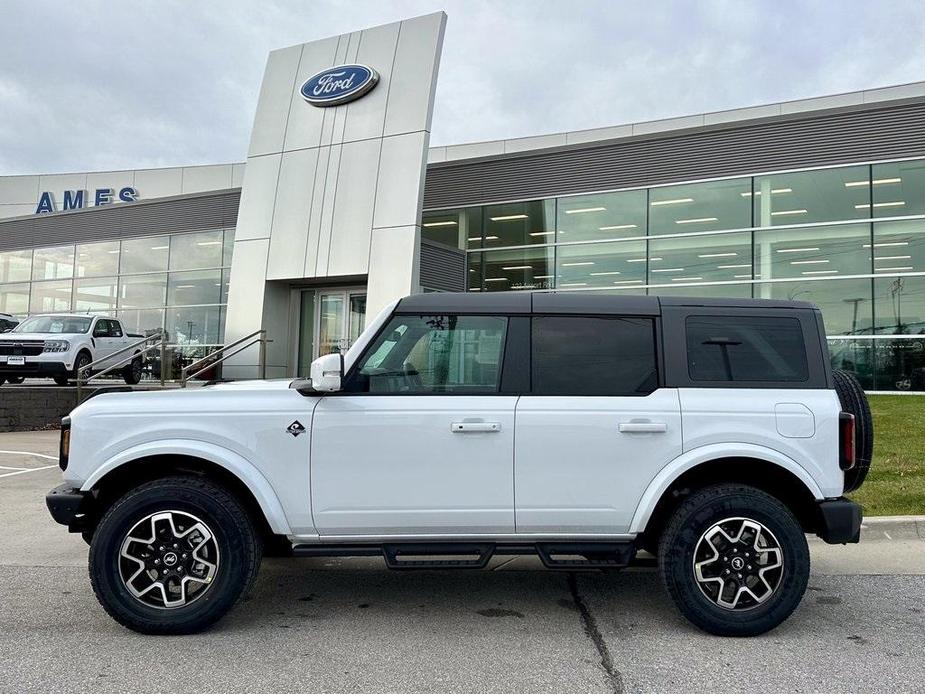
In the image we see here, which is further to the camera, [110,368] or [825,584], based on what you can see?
[110,368]

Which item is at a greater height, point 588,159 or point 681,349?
point 588,159

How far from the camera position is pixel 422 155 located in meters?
16.3

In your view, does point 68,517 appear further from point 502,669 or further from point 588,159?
point 588,159

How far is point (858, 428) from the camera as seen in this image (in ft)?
14.0

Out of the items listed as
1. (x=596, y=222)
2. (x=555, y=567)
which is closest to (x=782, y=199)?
(x=596, y=222)

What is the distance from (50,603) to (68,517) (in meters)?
0.97

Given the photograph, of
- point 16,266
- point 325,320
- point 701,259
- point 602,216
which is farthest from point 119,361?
point 701,259

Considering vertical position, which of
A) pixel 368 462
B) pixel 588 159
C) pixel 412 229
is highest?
pixel 588 159

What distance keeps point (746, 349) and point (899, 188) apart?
1459 centimetres

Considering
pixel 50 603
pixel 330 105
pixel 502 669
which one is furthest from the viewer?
pixel 330 105

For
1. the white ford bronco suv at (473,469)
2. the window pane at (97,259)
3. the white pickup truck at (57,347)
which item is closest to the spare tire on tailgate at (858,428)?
the white ford bronco suv at (473,469)

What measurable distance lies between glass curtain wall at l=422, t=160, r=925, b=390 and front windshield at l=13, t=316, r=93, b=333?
9194 mm

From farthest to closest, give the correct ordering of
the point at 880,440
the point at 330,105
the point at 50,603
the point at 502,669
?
the point at 330,105 → the point at 880,440 → the point at 50,603 → the point at 502,669

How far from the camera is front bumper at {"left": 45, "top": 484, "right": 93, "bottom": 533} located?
3904 millimetres
